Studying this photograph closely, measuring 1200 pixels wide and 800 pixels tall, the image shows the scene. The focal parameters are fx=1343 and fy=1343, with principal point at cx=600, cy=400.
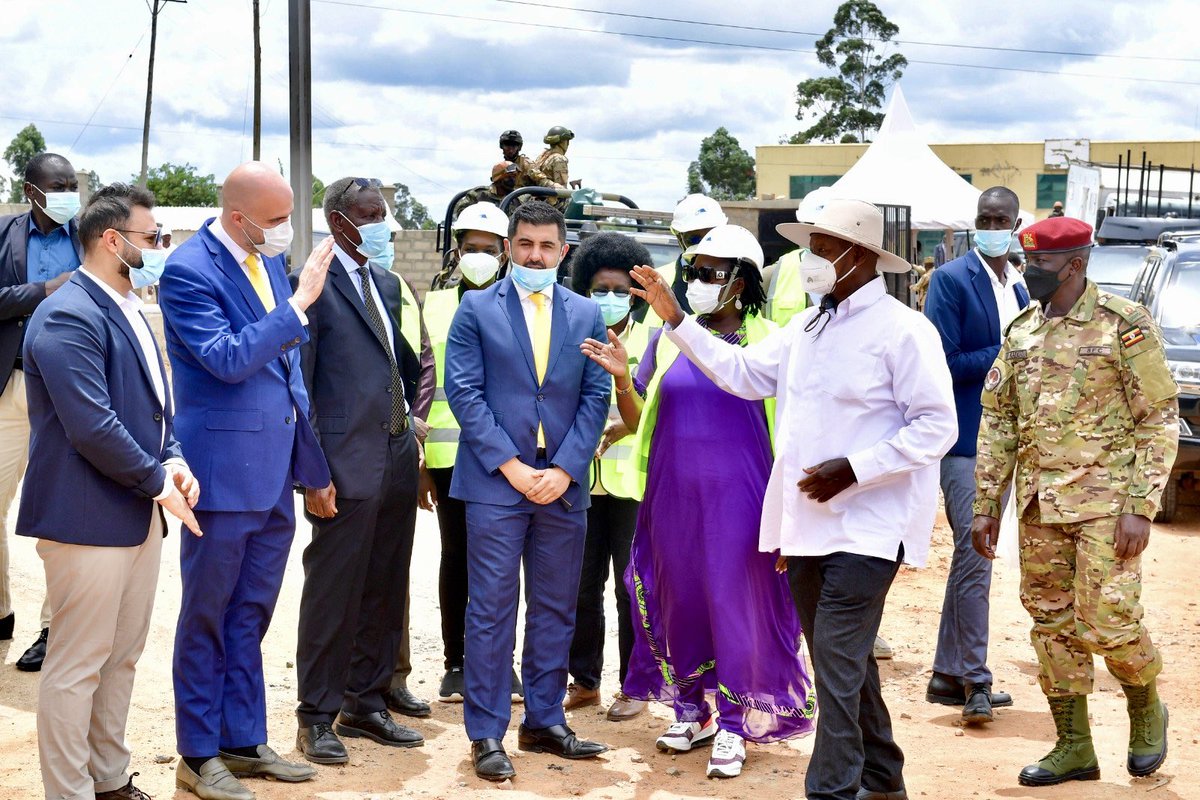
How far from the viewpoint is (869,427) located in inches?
191

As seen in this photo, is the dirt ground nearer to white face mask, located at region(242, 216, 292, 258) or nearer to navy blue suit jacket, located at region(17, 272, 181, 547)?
navy blue suit jacket, located at region(17, 272, 181, 547)

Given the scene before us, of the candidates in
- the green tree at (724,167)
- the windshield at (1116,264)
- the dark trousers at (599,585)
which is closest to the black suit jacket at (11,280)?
the dark trousers at (599,585)

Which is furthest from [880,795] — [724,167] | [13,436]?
[724,167]

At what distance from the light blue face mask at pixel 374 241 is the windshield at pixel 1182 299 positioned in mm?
8646

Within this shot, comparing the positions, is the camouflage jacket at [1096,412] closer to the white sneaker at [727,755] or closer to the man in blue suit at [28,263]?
the white sneaker at [727,755]

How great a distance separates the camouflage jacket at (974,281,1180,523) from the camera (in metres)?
5.20

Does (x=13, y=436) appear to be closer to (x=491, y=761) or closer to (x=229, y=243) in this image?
(x=229, y=243)

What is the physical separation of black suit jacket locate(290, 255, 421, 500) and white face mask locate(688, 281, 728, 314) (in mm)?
1389

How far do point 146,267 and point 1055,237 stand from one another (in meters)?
3.51

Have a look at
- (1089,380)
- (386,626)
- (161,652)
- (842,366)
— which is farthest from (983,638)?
(161,652)

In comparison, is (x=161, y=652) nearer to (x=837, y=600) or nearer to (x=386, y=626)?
(x=386, y=626)

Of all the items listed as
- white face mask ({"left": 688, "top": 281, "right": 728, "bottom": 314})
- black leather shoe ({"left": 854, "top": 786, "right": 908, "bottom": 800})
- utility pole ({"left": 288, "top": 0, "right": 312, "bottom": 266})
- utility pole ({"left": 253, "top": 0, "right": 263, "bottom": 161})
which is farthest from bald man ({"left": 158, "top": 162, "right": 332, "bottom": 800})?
utility pole ({"left": 253, "top": 0, "right": 263, "bottom": 161})

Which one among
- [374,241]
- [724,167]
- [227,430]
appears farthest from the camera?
[724,167]

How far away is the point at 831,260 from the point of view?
16.3 feet
